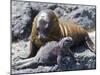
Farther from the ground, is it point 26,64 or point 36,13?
point 36,13

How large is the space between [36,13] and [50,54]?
537mm

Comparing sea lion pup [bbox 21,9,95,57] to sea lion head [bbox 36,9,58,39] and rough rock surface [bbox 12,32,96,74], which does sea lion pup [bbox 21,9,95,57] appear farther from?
rough rock surface [bbox 12,32,96,74]

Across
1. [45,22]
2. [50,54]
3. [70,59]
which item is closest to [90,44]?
[70,59]

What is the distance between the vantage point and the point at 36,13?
2.71 meters

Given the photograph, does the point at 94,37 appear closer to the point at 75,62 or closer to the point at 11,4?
the point at 75,62

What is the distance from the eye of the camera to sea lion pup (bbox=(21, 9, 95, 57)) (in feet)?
8.88

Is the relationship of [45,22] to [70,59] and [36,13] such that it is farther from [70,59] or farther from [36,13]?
[70,59]

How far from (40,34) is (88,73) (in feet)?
2.79

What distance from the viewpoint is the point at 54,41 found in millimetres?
2789

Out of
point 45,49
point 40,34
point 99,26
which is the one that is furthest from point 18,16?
point 99,26

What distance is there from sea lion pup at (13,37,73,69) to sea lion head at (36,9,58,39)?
0.49ft

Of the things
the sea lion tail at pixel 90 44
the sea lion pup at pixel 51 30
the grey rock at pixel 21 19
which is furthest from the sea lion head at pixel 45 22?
the sea lion tail at pixel 90 44

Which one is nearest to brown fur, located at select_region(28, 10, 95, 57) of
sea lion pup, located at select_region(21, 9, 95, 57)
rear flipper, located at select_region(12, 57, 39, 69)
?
sea lion pup, located at select_region(21, 9, 95, 57)

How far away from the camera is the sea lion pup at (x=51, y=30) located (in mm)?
2707
